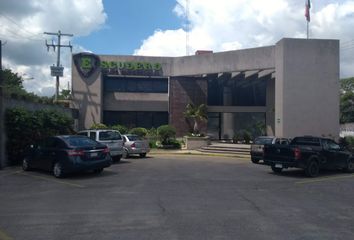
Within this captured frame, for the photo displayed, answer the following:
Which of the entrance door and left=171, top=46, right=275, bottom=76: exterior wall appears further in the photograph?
the entrance door

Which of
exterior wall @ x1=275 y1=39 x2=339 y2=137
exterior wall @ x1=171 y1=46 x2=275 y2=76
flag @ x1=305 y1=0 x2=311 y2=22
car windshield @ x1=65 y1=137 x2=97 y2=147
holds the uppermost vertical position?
flag @ x1=305 y1=0 x2=311 y2=22

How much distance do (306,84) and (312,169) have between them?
1257 centimetres

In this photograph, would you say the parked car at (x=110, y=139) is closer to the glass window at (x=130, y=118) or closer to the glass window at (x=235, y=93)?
the glass window at (x=130, y=118)

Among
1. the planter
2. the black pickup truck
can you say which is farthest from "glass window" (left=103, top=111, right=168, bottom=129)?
the black pickup truck

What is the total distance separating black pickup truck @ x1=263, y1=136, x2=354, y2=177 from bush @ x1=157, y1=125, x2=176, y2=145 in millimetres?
15267

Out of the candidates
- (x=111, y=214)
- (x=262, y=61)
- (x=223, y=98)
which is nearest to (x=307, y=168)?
(x=111, y=214)

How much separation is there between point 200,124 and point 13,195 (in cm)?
2770

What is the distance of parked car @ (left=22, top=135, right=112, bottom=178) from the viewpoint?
14.9 metres

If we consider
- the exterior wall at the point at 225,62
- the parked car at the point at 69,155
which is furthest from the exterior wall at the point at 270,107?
the parked car at the point at 69,155

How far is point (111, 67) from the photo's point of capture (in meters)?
38.6

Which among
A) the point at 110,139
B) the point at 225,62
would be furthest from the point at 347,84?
the point at 110,139

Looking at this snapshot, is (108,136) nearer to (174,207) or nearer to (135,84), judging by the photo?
(174,207)

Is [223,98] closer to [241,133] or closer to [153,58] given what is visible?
[241,133]

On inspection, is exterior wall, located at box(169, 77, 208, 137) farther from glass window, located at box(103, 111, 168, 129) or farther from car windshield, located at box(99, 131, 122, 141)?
car windshield, located at box(99, 131, 122, 141)
